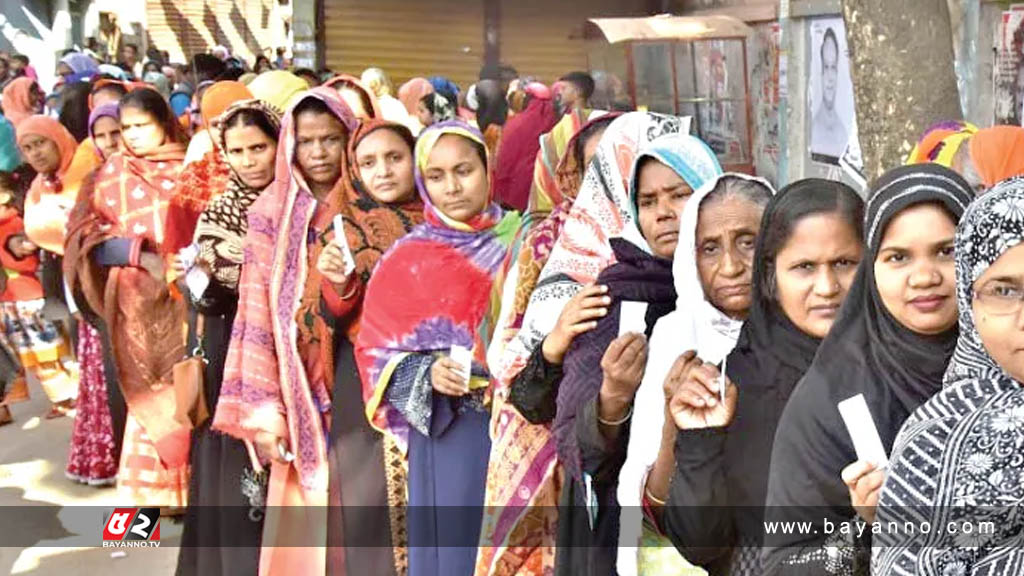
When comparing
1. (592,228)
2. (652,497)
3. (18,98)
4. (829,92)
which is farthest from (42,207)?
(652,497)

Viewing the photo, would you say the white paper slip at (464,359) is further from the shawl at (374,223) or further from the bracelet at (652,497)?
the bracelet at (652,497)

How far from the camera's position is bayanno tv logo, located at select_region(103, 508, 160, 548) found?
18.3 ft

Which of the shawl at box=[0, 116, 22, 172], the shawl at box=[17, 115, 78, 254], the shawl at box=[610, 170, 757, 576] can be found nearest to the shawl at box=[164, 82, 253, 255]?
the shawl at box=[17, 115, 78, 254]

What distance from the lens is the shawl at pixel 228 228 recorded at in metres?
4.37

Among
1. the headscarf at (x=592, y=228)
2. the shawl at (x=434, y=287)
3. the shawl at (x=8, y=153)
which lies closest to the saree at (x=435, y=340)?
the shawl at (x=434, y=287)

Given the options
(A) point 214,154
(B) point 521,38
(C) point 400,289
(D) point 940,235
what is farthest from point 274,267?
(B) point 521,38

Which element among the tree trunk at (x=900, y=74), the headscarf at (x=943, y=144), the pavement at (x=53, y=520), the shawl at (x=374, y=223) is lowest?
the pavement at (x=53, y=520)

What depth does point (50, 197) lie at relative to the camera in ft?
21.9

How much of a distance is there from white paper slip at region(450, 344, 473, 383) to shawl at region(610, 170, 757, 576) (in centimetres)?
103

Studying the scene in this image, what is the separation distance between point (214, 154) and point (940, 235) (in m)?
3.75

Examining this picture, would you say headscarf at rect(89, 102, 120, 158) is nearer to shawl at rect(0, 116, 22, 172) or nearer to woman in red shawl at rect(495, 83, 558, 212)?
shawl at rect(0, 116, 22, 172)

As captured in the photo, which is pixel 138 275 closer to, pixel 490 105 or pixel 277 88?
pixel 277 88

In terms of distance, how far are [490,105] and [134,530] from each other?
4.99 m

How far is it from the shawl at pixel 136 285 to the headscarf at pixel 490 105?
4.17m
